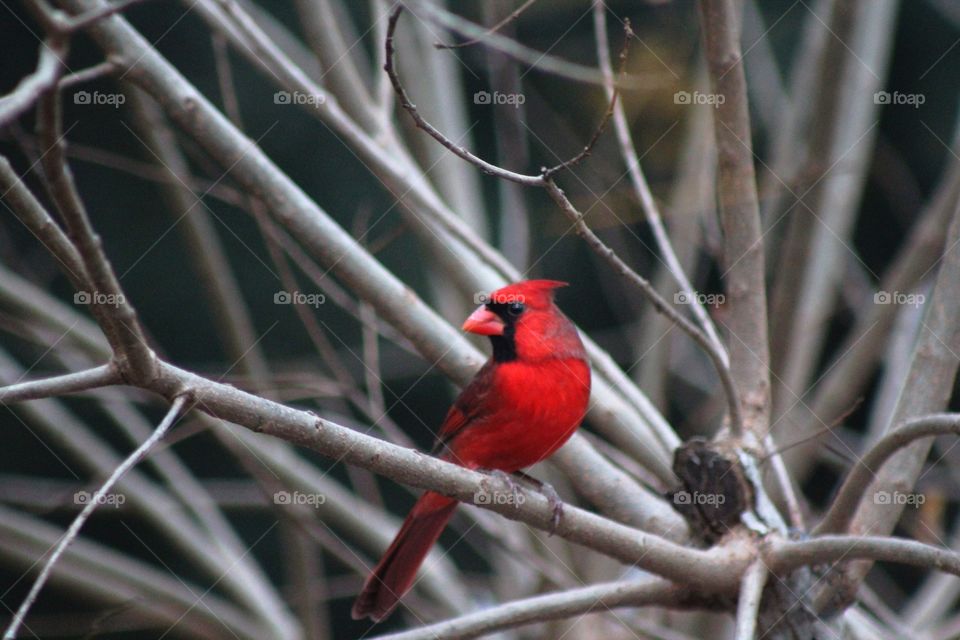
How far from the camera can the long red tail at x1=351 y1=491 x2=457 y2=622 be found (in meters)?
2.88

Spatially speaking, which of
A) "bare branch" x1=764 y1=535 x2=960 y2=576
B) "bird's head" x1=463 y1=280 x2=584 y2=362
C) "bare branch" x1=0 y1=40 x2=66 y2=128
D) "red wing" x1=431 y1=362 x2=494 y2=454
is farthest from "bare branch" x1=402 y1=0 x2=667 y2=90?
"bare branch" x1=0 y1=40 x2=66 y2=128

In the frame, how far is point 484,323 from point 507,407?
0.27 meters

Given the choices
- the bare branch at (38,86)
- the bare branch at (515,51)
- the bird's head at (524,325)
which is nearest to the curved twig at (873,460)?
the bird's head at (524,325)

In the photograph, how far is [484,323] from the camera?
9.66 ft

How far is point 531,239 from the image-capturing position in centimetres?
493

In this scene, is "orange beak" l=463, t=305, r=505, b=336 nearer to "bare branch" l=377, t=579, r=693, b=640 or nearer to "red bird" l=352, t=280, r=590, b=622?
"red bird" l=352, t=280, r=590, b=622

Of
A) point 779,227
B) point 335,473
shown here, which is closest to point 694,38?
point 779,227

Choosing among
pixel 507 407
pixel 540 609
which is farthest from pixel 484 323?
pixel 540 609

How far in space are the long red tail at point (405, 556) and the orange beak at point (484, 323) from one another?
0.49 m

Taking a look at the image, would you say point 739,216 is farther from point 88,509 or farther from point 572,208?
point 88,509

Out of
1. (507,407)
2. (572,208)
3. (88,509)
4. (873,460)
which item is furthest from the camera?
(507,407)

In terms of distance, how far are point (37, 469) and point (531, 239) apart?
2543mm

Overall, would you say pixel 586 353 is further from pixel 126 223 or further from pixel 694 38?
pixel 126 223

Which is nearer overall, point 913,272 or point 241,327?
point 913,272
